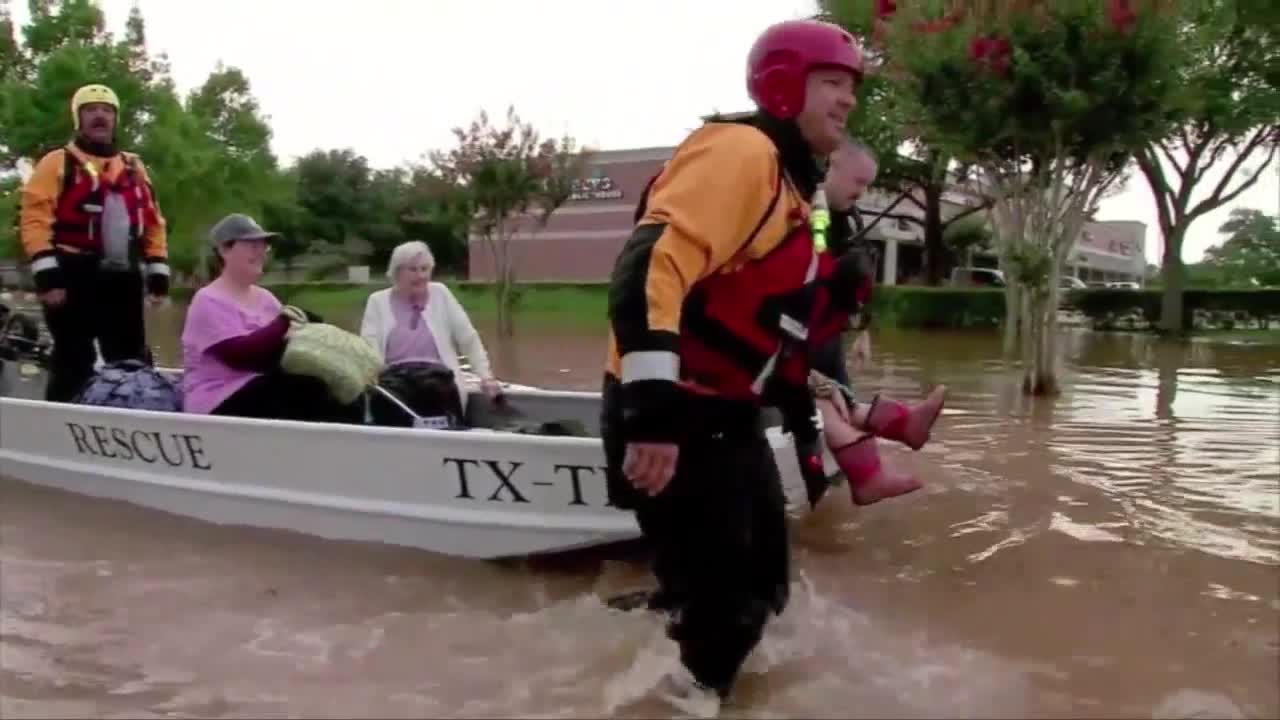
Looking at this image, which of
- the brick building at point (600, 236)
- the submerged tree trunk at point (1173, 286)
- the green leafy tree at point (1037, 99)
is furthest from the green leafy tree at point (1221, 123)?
the brick building at point (600, 236)

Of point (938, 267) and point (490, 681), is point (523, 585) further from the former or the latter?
point (938, 267)

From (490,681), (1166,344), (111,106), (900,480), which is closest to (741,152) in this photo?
(490,681)

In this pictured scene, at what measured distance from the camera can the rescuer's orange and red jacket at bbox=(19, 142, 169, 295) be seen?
22.8ft

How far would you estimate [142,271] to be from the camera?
7395mm

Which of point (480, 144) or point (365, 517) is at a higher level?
point (480, 144)

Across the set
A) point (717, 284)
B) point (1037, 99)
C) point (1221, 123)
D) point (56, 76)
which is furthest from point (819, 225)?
point (56, 76)

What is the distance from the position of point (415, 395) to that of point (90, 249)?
2374 millimetres

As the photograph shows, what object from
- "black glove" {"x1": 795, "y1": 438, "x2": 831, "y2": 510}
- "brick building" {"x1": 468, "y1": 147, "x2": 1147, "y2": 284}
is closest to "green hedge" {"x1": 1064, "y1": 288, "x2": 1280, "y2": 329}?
"brick building" {"x1": 468, "y1": 147, "x2": 1147, "y2": 284}

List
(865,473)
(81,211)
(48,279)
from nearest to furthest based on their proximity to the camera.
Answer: (865,473)
(48,279)
(81,211)

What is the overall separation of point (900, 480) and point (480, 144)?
25672 mm

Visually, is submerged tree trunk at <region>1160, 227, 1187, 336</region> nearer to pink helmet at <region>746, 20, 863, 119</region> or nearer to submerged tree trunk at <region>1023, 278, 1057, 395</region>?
submerged tree trunk at <region>1023, 278, 1057, 395</region>

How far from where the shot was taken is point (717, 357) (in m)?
3.19

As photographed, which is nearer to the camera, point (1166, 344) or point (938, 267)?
point (1166, 344)

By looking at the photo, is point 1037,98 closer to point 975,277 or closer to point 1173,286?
point 1173,286
